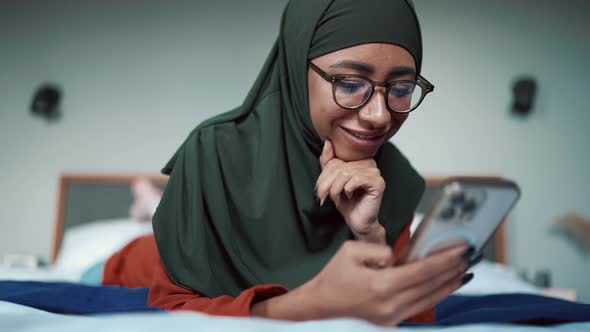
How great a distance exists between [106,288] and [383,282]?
77cm

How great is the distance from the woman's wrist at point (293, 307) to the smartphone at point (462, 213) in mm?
126

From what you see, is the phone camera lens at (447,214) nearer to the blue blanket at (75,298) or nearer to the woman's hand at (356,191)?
the woman's hand at (356,191)

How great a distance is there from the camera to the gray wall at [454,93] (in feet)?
7.91

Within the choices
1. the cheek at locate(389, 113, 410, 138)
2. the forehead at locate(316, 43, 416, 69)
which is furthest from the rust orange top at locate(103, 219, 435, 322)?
the forehead at locate(316, 43, 416, 69)

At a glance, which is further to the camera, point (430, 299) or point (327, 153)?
point (327, 153)

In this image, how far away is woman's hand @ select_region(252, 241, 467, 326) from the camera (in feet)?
1.76

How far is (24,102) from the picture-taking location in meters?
2.86

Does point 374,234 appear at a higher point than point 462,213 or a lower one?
lower

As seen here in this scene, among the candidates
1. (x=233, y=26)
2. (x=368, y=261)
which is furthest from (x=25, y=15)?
(x=368, y=261)

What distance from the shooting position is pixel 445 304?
3.44 ft

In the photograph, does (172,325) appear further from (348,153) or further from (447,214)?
(348,153)

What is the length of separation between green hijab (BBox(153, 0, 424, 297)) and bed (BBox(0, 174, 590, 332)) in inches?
6.2

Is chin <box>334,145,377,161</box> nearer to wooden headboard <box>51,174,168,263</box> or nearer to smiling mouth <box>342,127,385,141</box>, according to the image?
smiling mouth <box>342,127,385,141</box>

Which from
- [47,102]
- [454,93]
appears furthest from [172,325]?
[47,102]
